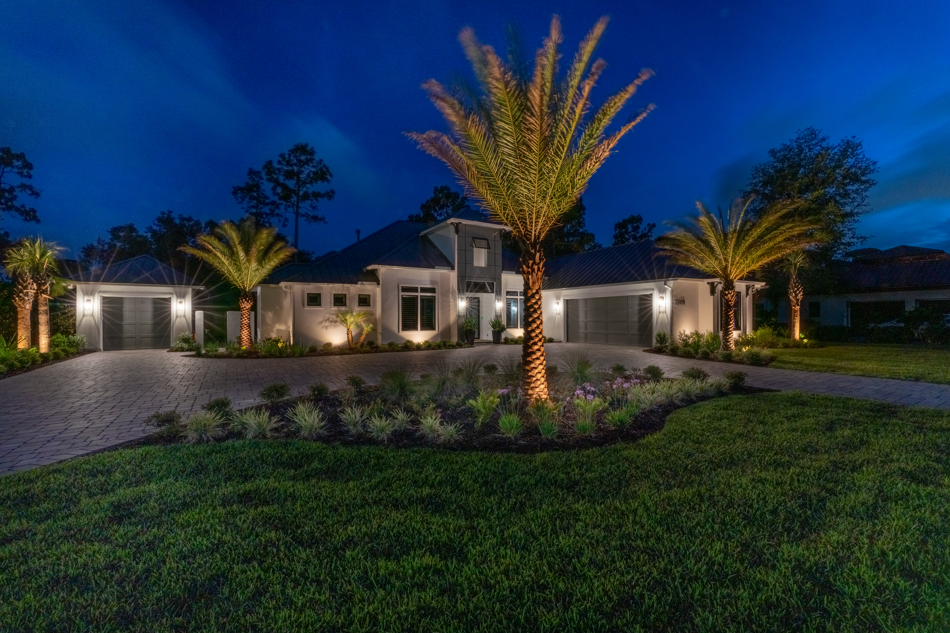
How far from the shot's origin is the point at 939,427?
5.22m

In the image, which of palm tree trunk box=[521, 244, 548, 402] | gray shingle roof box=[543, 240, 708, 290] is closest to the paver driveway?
gray shingle roof box=[543, 240, 708, 290]

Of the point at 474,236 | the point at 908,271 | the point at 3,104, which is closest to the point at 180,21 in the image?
the point at 474,236

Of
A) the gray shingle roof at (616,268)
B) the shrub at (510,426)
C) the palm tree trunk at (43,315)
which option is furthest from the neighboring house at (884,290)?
the palm tree trunk at (43,315)

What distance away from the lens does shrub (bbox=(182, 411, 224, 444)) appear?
16.4 feet

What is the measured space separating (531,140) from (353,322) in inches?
479

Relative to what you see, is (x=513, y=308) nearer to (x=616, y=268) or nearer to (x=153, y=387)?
(x=616, y=268)

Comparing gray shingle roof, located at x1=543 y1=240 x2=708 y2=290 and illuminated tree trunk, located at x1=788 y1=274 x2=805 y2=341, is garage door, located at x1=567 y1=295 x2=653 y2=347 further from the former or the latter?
illuminated tree trunk, located at x1=788 y1=274 x2=805 y2=341

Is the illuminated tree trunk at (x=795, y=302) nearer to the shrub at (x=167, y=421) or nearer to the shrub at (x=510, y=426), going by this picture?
the shrub at (x=510, y=426)

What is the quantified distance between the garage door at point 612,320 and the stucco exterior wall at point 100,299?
18.0 metres

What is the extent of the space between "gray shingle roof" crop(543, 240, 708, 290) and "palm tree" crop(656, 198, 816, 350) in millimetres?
2565

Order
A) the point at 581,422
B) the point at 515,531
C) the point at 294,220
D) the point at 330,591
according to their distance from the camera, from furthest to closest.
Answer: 1. the point at 294,220
2. the point at 581,422
3. the point at 515,531
4. the point at 330,591

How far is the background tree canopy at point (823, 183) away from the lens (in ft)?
60.6

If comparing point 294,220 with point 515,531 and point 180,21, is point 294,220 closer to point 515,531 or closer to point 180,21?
point 180,21

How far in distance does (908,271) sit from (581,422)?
28.5m
